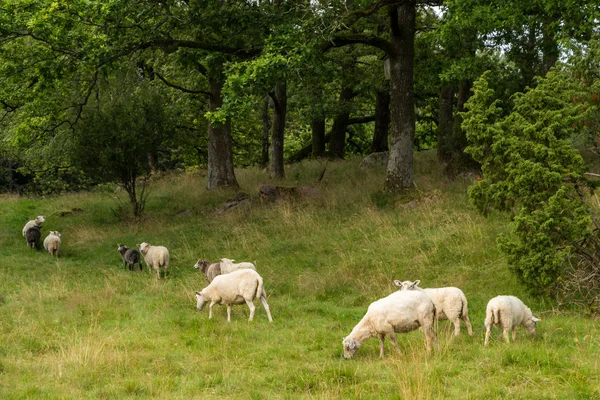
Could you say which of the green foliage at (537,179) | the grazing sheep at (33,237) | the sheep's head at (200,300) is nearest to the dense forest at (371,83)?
the green foliage at (537,179)

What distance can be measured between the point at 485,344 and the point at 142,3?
48.7 ft

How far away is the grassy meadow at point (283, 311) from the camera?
8008 mm

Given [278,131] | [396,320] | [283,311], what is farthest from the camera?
[278,131]

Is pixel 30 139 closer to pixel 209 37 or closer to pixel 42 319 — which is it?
pixel 209 37

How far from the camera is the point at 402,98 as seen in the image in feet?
66.8

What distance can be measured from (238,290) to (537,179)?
5.61 metres

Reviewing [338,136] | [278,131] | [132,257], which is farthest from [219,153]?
[338,136]

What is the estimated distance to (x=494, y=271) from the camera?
44.0 ft

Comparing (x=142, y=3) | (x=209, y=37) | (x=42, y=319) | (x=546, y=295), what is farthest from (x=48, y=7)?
(x=546, y=295)

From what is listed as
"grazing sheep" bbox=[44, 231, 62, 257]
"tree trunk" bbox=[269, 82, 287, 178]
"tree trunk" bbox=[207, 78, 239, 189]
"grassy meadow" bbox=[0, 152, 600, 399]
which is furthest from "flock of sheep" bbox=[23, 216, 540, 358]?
"tree trunk" bbox=[269, 82, 287, 178]

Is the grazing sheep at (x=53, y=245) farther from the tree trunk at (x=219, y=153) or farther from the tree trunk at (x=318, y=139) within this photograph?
the tree trunk at (x=318, y=139)

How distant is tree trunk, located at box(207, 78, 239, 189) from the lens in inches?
1024

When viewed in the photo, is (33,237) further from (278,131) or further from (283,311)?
(283,311)

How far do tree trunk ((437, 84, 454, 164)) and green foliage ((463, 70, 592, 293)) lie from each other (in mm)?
11649
